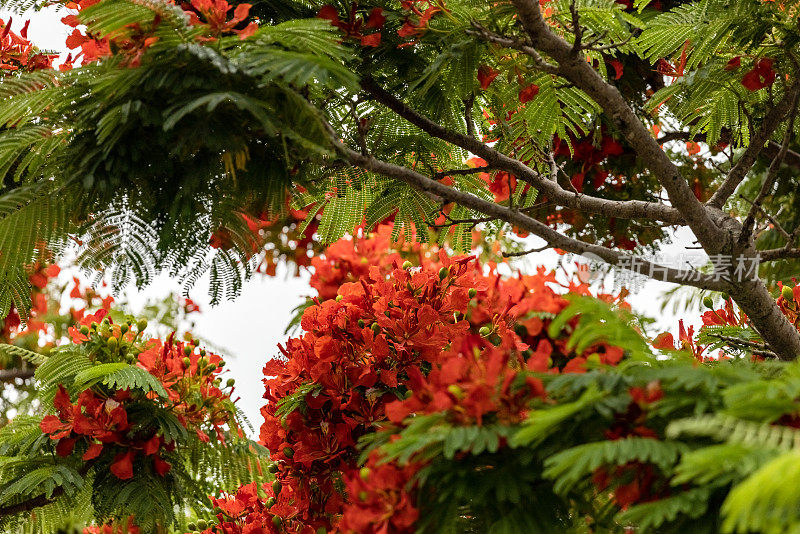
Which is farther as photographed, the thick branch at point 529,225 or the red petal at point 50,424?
the red petal at point 50,424

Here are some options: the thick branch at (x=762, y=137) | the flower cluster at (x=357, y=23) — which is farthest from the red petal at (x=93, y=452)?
the thick branch at (x=762, y=137)

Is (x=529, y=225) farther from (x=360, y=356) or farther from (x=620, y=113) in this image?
(x=360, y=356)

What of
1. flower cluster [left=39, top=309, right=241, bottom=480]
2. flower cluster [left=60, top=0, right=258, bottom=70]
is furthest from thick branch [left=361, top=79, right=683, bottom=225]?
flower cluster [left=39, top=309, right=241, bottom=480]

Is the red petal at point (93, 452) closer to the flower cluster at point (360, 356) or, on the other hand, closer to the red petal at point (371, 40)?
the flower cluster at point (360, 356)

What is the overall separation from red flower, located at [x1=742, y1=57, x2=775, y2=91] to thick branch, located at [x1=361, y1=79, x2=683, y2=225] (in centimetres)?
33

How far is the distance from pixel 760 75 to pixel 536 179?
1.80 feet

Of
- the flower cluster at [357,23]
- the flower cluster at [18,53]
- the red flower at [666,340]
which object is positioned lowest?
the red flower at [666,340]

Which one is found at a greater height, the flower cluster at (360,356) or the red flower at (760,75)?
the red flower at (760,75)

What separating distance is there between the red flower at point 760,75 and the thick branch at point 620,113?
12.4 inches

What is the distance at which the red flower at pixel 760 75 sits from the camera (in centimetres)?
186

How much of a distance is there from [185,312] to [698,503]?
340cm

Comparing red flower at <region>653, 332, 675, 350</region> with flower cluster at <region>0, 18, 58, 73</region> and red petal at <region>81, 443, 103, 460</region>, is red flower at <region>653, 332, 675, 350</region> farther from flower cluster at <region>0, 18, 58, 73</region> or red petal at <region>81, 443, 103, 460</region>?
flower cluster at <region>0, 18, 58, 73</region>

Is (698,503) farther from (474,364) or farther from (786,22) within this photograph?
(786,22)

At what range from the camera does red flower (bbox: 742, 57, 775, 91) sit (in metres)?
1.86
